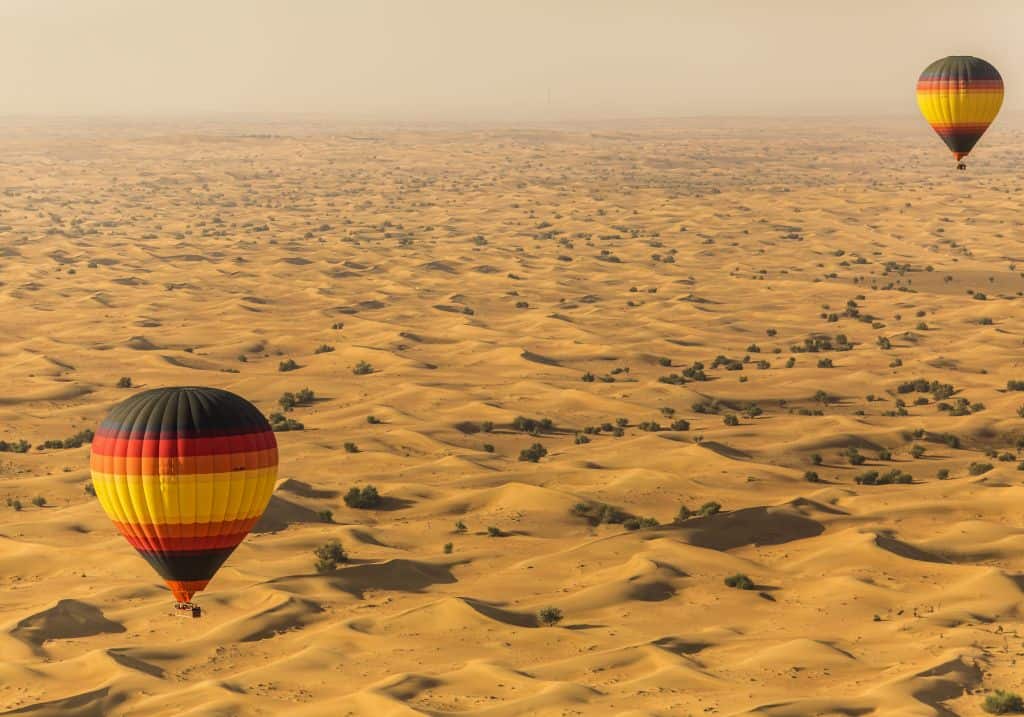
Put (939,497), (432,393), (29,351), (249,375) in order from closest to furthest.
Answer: (939,497)
(432,393)
(249,375)
(29,351)

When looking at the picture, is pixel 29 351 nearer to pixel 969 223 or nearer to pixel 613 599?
pixel 613 599

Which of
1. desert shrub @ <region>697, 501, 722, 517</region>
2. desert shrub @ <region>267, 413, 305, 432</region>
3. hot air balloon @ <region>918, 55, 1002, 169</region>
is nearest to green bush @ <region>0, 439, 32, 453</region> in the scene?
desert shrub @ <region>267, 413, 305, 432</region>

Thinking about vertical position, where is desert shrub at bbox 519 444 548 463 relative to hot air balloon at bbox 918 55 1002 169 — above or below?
below

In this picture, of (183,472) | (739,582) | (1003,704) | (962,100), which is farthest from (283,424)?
(962,100)

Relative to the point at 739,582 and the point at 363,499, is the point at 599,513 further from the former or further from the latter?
the point at 739,582

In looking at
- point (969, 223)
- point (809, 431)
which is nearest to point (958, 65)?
point (809, 431)

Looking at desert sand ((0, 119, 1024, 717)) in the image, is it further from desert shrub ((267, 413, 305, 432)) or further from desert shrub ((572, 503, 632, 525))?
desert shrub ((267, 413, 305, 432))
